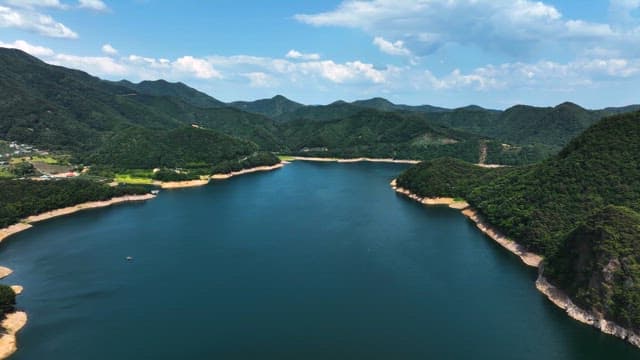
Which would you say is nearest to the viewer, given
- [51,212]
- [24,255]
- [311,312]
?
[311,312]

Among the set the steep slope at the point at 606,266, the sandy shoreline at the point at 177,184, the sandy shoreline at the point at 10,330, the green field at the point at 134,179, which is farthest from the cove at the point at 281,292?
the green field at the point at 134,179

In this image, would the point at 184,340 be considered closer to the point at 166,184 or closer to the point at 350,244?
the point at 350,244

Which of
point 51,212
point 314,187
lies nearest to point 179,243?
point 51,212

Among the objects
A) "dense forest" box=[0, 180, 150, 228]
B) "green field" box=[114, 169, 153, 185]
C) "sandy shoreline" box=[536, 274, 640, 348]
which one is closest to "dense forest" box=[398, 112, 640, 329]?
"sandy shoreline" box=[536, 274, 640, 348]

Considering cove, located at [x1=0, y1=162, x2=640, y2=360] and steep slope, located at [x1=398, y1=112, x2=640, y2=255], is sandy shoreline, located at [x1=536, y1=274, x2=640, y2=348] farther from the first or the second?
steep slope, located at [x1=398, y1=112, x2=640, y2=255]

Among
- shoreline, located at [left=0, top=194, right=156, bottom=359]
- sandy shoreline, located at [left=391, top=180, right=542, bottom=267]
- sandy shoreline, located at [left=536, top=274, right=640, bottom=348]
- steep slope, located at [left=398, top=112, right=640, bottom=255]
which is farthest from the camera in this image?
steep slope, located at [left=398, top=112, right=640, bottom=255]

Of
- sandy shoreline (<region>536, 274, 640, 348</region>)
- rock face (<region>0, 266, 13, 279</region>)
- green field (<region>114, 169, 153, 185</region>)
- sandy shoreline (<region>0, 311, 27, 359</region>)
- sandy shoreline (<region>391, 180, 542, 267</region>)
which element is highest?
green field (<region>114, 169, 153, 185</region>)

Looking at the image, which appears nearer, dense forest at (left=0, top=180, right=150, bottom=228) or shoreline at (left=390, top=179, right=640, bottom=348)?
shoreline at (left=390, top=179, right=640, bottom=348)
